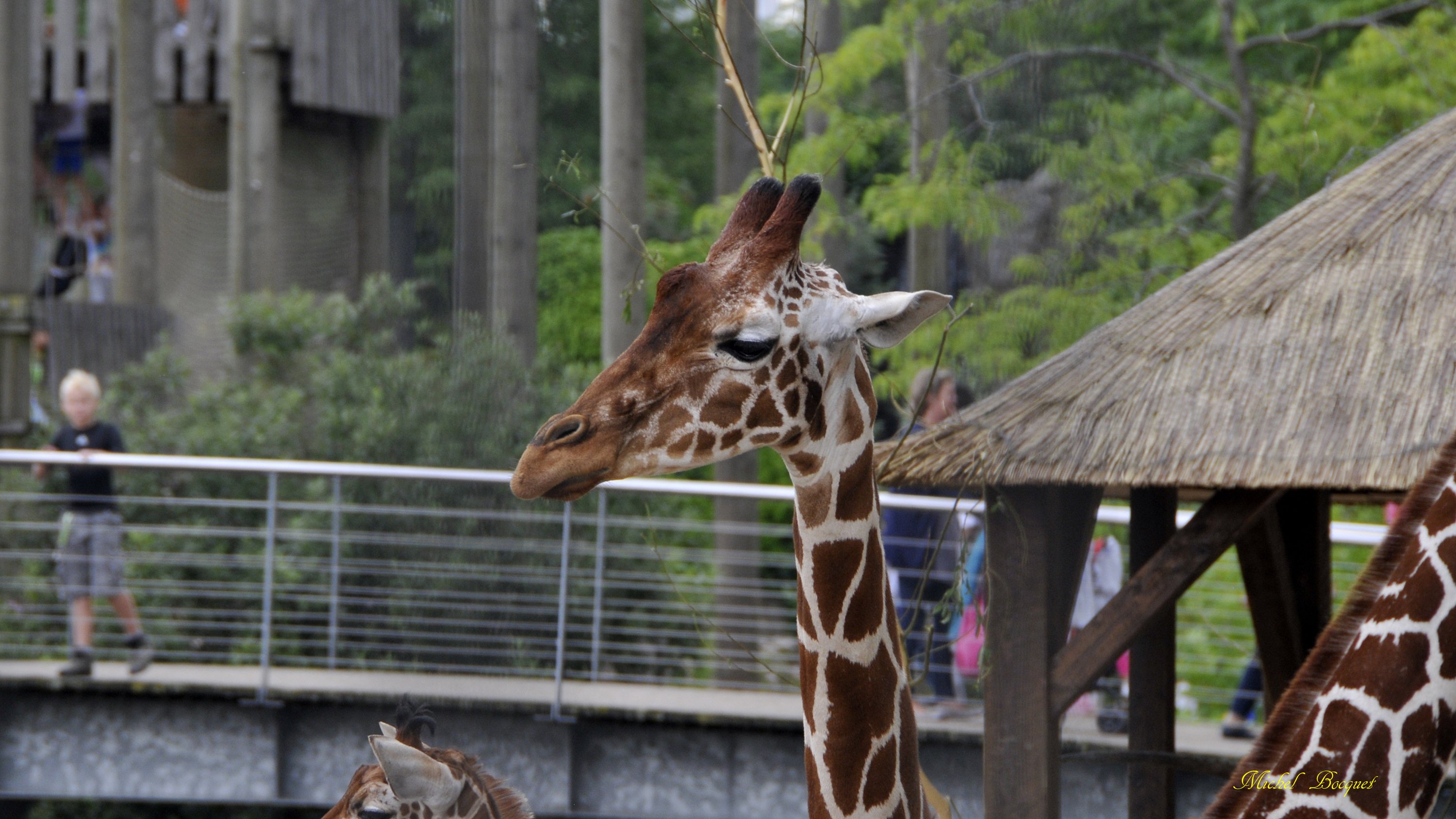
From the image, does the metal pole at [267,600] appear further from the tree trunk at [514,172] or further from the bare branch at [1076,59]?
the bare branch at [1076,59]

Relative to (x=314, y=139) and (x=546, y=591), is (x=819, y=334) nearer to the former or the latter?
(x=546, y=591)

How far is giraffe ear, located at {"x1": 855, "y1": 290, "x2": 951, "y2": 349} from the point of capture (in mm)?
2844

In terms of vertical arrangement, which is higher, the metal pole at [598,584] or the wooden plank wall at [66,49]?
the wooden plank wall at [66,49]

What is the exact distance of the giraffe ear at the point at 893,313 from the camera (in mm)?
2844

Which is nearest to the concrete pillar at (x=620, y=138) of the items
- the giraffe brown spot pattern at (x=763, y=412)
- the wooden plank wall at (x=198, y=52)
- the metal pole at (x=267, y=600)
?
the wooden plank wall at (x=198, y=52)

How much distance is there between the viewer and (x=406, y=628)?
5.40 meters

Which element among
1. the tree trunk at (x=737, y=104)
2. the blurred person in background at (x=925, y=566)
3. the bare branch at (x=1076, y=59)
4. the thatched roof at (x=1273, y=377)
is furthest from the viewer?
the tree trunk at (x=737, y=104)

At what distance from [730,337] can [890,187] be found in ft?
20.7

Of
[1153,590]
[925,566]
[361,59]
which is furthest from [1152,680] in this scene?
[361,59]

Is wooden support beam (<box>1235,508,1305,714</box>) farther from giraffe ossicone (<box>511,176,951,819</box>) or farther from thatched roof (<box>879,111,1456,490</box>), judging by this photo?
giraffe ossicone (<box>511,176,951,819</box>)

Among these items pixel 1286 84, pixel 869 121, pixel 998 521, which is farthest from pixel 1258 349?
pixel 1286 84

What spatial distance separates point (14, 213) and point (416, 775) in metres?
6.85

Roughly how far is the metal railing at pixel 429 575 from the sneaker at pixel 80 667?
0.14m

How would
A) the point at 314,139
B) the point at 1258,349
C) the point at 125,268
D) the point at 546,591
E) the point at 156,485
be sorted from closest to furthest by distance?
the point at 1258,349 < the point at 546,591 < the point at 314,139 < the point at 156,485 < the point at 125,268
